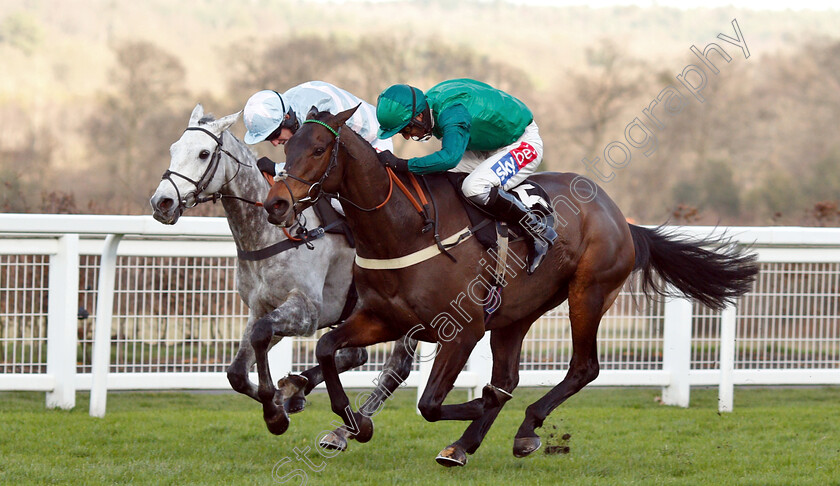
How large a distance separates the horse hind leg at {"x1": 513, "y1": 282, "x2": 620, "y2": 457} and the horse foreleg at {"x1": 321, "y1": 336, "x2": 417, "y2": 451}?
26.4 inches

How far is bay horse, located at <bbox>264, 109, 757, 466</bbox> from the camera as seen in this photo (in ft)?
12.1

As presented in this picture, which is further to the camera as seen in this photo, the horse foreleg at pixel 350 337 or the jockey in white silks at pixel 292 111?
the jockey in white silks at pixel 292 111

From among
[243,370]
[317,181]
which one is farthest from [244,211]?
[317,181]

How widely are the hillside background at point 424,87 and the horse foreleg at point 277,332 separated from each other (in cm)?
1670

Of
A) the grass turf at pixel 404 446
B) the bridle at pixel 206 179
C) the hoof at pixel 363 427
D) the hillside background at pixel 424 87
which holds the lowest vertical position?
the grass turf at pixel 404 446

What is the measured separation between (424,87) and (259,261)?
824 inches

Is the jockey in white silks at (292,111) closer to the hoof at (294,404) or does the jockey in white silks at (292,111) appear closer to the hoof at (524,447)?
the hoof at (294,404)

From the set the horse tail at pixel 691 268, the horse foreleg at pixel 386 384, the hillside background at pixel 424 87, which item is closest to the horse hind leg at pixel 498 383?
the horse foreleg at pixel 386 384

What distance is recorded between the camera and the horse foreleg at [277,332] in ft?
13.9

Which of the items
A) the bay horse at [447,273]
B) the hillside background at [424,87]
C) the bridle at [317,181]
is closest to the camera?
the bridle at [317,181]

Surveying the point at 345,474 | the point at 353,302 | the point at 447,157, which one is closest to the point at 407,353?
the point at 353,302

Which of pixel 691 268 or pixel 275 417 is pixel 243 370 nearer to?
pixel 275 417

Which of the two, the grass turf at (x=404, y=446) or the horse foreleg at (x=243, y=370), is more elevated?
the horse foreleg at (x=243, y=370)

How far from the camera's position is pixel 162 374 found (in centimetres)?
585
